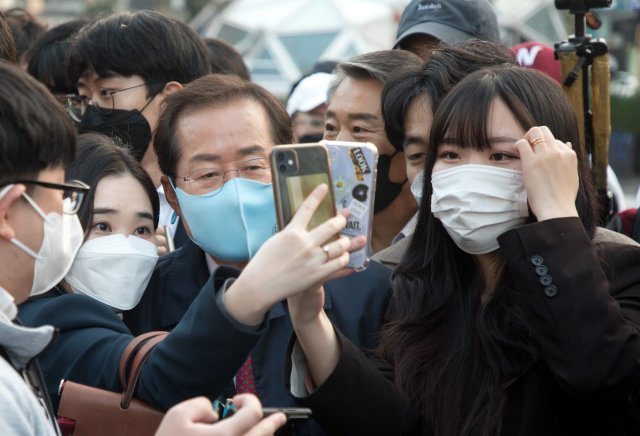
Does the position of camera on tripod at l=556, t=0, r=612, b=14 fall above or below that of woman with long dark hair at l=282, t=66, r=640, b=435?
above

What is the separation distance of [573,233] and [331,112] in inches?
80.5

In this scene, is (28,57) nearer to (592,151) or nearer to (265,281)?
Answer: (592,151)

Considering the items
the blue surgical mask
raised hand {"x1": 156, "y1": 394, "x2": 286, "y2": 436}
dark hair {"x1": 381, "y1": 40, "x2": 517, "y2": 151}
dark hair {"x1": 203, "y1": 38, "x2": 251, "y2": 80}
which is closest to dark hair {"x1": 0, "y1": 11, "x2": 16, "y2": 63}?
the blue surgical mask

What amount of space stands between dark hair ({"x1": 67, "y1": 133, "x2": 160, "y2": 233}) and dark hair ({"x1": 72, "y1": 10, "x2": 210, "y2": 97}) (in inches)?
47.8

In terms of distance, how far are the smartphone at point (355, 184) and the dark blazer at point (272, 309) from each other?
558 mm

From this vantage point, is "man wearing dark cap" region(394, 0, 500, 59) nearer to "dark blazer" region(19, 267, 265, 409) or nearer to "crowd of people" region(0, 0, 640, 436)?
"crowd of people" region(0, 0, 640, 436)

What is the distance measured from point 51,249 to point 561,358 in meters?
1.36

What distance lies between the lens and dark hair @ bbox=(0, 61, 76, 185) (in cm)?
231

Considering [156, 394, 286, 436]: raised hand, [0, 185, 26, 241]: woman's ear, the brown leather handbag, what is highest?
[0, 185, 26, 241]: woman's ear

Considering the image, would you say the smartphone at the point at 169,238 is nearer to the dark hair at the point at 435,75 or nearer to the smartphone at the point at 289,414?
the dark hair at the point at 435,75

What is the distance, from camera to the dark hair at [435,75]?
3971mm

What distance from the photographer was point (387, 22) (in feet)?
94.1

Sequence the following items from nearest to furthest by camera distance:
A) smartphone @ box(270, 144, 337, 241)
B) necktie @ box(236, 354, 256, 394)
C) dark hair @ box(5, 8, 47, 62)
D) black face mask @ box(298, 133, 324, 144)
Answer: smartphone @ box(270, 144, 337, 241), necktie @ box(236, 354, 256, 394), dark hair @ box(5, 8, 47, 62), black face mask @ box(298, 133, 324, 144)

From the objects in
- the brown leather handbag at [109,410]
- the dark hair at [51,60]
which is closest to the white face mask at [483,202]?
the brown leather handbag at [109,410]
